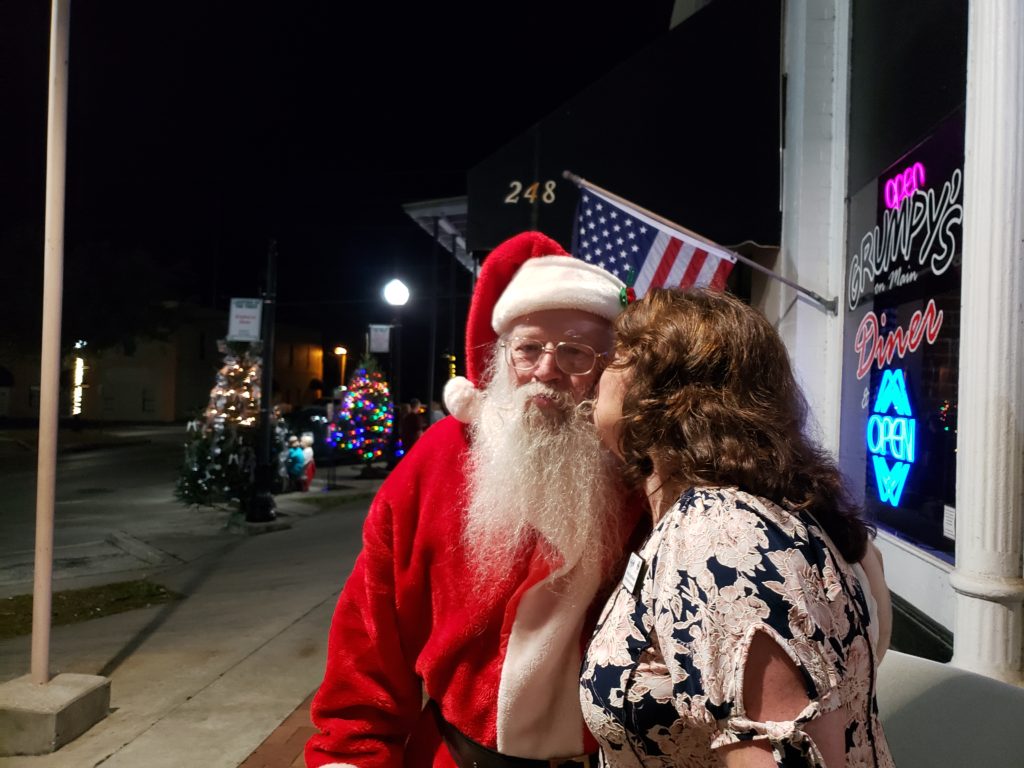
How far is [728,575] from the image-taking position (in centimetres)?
106

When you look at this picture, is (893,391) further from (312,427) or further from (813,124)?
(312,427)

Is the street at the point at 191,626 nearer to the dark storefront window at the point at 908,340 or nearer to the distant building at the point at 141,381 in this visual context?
the dark storefront window at the point at 908,340

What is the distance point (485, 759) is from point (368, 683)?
0.99 ft

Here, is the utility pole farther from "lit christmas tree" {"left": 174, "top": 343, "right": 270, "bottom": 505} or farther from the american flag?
the american flag

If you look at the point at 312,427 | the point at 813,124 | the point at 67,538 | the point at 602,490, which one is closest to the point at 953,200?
the point at 813,124

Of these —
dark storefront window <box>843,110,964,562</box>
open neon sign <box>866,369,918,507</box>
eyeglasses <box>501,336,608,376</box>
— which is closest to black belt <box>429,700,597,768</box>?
eyeglasses <box>501,336,608,376</box>

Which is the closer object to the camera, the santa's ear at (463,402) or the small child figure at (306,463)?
the santa's ear at (463,402)

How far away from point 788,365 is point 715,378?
0.48 feet

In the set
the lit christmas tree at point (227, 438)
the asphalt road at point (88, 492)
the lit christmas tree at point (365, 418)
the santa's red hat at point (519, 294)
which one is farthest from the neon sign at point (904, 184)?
the lit christmas tree at point (365, 418)

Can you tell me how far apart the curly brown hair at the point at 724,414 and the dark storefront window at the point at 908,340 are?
8.43 ft

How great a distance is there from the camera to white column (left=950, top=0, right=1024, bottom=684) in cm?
274

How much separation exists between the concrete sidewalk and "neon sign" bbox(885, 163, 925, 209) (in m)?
4.16

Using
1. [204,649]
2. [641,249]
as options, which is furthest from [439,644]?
[204,649]

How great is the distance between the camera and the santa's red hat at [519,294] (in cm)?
198
